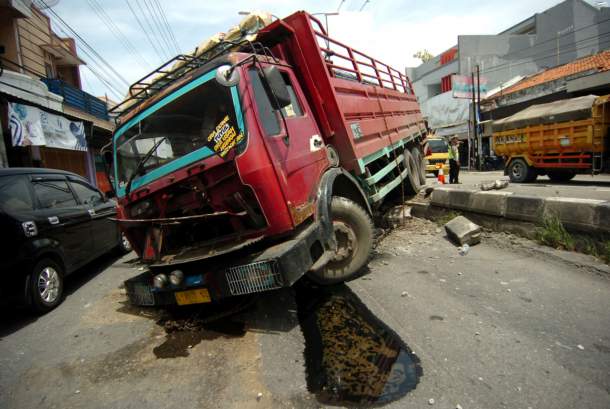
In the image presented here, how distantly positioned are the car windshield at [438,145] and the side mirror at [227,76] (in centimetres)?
1374

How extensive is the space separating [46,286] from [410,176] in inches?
247

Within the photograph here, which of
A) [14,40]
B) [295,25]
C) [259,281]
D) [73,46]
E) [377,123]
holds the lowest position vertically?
[259,281]

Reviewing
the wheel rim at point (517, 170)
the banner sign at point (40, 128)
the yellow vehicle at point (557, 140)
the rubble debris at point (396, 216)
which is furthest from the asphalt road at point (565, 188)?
the banner sign at point (40, 128)

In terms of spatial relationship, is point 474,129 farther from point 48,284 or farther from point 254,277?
point 48,284

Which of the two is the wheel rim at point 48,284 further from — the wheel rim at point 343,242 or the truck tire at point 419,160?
the truck tire at point 419,160

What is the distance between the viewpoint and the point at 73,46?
14227 mm

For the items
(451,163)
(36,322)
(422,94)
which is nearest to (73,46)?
(36,322)

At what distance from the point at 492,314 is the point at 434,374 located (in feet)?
3.40

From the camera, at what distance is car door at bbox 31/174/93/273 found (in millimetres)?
4168

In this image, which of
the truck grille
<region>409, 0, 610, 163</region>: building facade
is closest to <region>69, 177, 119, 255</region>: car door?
the truck grille

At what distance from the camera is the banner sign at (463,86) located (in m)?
22.9

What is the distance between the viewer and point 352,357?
2.41 m

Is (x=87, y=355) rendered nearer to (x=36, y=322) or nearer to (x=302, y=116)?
(x=36, y=322)

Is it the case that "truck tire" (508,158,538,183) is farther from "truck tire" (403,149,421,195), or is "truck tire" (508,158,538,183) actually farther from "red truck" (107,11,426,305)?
"red truck" (107,11,426,305)
